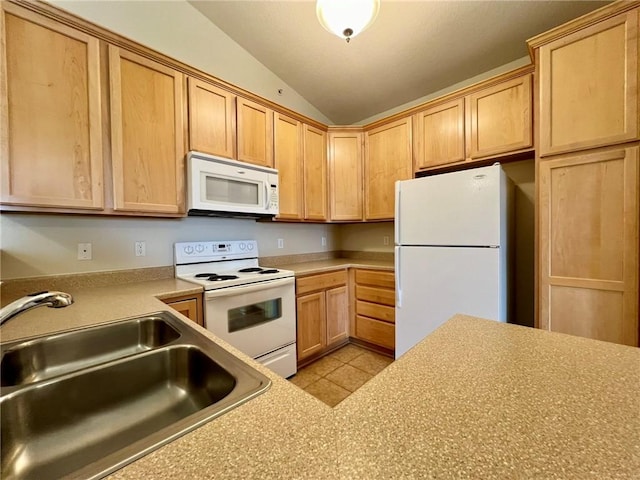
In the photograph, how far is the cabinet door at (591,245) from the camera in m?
1.40

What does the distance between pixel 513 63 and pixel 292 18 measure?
6.55 feet

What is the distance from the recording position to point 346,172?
2986mm

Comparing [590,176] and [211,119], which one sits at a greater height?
[211,119]

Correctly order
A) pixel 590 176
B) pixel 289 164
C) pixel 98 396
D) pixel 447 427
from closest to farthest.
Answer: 1. pixel 447 427
2. pixel 98 396
3. pixel 590 176
4. pixel 289 164

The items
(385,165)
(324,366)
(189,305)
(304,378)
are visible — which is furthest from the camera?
(385,165)

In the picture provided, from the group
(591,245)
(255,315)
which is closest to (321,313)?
(255,315)

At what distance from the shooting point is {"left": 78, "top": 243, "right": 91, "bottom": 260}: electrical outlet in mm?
1701

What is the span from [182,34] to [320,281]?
2.40 m

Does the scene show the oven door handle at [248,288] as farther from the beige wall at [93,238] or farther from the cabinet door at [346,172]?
the cabinet door at [346,172]

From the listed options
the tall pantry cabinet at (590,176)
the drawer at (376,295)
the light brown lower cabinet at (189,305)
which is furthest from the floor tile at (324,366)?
the tall pantry cabinet at (590,176)

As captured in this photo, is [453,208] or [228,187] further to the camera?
[228,187]

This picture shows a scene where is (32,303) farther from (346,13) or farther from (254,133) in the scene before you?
(254,133)

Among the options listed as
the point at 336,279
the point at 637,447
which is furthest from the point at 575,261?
the point at 336,279

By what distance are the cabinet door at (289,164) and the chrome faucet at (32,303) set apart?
6.29 feet
